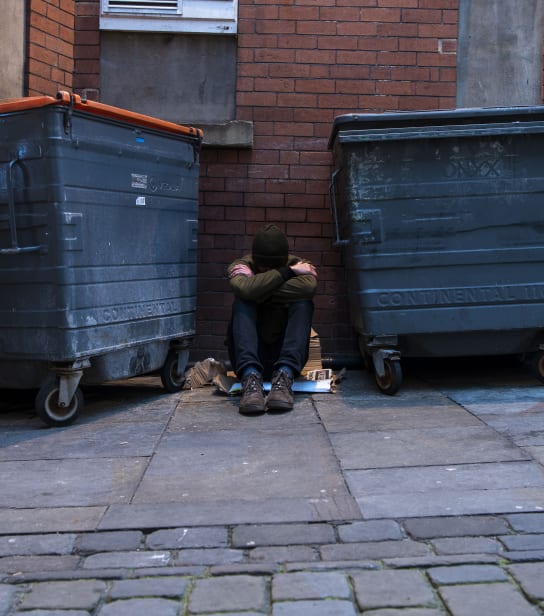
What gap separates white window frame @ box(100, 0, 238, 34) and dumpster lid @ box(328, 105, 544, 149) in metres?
2.12

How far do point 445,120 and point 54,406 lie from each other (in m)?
3.07

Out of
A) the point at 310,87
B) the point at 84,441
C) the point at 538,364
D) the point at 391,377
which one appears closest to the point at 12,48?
the point at 310,87

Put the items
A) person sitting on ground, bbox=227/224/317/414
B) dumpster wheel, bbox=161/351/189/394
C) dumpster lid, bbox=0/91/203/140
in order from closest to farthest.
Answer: dumpster lid, bbox=0/91/203/140 → person sitting on ground, bbox=227/224/317/414 → dumpster wheel, bbox=161/351/189/394

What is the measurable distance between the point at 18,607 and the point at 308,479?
1.53m

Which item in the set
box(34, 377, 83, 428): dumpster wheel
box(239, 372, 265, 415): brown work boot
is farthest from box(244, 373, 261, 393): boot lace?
box(34, 377, 83, 428): dumpster wheel

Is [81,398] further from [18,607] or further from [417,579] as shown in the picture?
[417,579]

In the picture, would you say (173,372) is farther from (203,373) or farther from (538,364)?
(538,364)

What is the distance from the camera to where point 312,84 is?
6.91 metres

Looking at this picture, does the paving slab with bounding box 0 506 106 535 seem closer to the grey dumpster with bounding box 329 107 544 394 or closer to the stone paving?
the stone paving

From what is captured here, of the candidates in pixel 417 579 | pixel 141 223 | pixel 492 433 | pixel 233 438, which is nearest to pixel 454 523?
pixel 417 579

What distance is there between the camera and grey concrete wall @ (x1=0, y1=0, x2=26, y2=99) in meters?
6.39

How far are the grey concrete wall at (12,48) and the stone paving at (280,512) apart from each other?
2.70 meters

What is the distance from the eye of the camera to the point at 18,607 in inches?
104

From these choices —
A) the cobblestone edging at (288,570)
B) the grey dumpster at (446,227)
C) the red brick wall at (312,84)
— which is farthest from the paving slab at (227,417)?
the cobblestone edging at (288,570)
